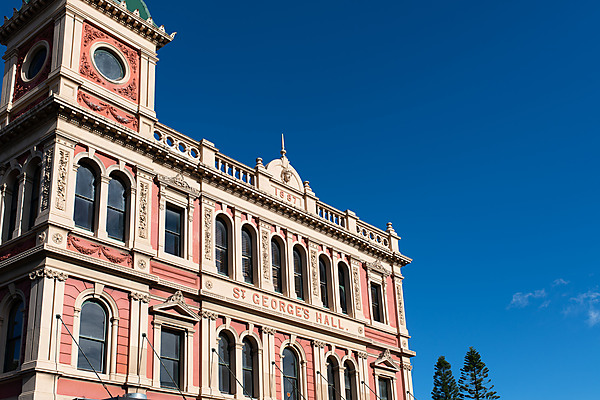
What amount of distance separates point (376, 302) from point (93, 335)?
16.4m

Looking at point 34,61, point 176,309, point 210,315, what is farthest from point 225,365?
point 34,61

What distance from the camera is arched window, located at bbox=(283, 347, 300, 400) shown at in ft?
93.1

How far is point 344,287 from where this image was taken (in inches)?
1313

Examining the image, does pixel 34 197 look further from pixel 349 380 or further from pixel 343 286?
pixel 349 380

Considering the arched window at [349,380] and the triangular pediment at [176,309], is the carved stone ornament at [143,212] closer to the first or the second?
the triangular pediment at [176,309]

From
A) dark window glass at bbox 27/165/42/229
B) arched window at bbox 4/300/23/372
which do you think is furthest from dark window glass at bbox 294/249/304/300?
arched window at bbox 4/300/23/372

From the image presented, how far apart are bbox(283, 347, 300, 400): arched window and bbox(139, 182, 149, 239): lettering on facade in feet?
26.2

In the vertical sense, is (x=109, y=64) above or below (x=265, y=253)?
above

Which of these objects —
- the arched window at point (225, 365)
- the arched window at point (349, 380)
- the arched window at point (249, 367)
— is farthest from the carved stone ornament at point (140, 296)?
the arched window at point (349, 380)

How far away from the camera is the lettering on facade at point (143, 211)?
2439 cm

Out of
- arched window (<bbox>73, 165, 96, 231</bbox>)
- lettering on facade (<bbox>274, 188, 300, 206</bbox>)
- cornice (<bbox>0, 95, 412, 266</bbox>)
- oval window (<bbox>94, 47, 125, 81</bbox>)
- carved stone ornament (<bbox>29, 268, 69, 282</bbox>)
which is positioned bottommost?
carved stone ornament (<bbox>29, 268, 69, 282</bbox>)

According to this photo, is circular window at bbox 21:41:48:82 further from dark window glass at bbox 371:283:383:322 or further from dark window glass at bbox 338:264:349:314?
dark window glass at bbox 371:283:383:322

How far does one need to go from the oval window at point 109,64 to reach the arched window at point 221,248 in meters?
6.62

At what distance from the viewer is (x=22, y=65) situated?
26156 millimetres
